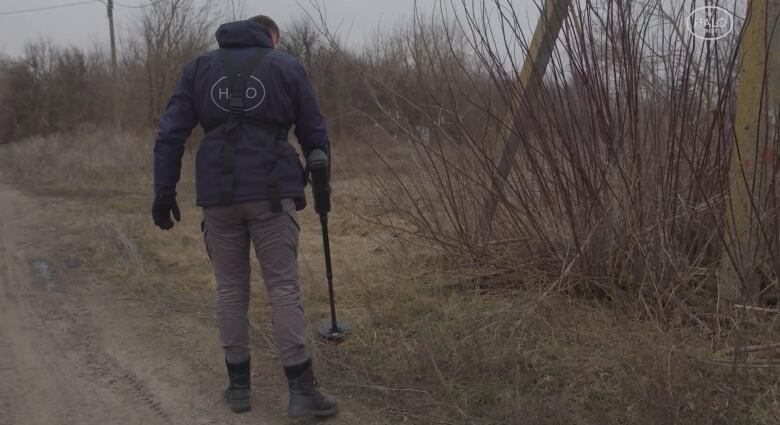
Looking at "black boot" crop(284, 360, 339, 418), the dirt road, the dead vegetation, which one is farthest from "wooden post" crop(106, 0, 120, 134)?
"black boot" crop(284, 360, 339, 418)

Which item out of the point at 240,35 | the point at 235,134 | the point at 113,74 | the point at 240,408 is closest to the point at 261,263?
the point at 235,134

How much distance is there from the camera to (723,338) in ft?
12.2

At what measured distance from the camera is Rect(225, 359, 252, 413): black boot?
3574 mm

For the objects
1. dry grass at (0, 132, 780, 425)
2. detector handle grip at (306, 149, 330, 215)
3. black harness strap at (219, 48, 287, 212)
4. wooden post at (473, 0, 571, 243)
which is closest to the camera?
dry grass at (0, 132, 780, 425)

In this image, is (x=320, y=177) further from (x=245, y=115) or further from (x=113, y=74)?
(x=113, y=74)

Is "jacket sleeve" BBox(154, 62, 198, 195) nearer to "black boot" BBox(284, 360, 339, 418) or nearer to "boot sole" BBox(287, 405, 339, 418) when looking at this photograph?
"black boot" BBox(284, 360, 339, 418)

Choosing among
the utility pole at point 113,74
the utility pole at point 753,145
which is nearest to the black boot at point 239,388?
the utility pole at point 753,145

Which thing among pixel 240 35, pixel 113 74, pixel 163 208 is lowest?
pixel 163 208

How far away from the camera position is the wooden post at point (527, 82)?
4246 millimetres

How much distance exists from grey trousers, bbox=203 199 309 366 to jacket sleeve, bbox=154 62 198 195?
25 centimetres

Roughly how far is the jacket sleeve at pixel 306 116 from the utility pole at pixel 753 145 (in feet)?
7.05

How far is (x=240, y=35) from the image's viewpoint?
343 centimetres

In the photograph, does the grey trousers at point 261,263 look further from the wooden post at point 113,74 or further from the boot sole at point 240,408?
the wooden post at point 113,74

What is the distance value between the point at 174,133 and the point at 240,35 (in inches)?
22.7
